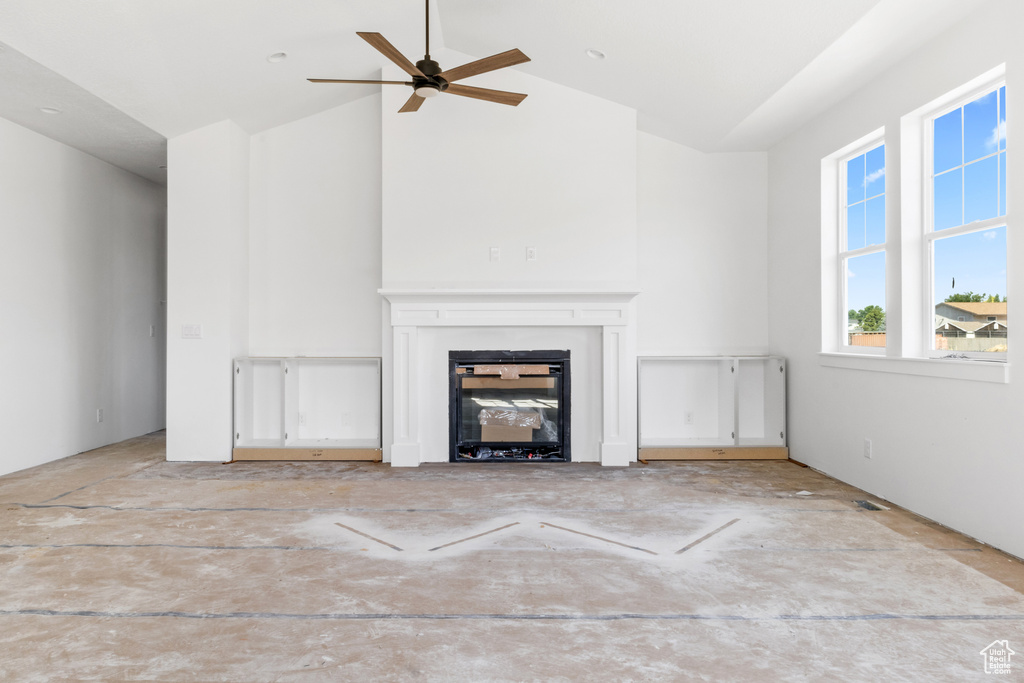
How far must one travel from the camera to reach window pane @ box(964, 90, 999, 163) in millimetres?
2896

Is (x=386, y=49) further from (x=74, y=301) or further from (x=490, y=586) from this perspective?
(x=74, y=301)

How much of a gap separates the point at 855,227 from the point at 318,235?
14.0ft

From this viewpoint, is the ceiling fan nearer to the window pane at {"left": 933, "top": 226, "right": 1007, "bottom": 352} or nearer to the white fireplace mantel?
the white fireplace mantel

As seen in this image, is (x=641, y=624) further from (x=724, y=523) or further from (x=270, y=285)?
(x=270, y=285)

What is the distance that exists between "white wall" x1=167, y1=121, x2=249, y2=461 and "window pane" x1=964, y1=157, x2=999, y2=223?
16.6 ft

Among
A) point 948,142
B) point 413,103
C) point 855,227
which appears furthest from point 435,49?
point 948,142

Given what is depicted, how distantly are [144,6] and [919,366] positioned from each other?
4903 millimetres

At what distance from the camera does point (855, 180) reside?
13.3ft

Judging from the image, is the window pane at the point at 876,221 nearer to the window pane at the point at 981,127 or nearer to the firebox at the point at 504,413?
the window pane at the point at 981,127

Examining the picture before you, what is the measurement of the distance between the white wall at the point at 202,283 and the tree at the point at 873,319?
484 centimetres

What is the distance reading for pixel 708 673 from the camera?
5.66 ft

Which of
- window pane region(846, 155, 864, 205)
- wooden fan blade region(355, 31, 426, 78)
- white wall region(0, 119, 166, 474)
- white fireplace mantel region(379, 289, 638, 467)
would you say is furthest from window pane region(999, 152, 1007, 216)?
white wall region(0, 119, 166, 474)

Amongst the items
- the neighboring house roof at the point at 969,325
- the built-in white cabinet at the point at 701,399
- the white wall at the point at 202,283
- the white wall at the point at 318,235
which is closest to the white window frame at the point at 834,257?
the built-in white cabinet at the point at 701,399

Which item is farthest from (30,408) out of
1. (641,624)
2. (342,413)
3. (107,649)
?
(641,624)
